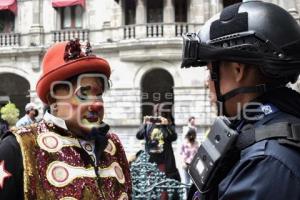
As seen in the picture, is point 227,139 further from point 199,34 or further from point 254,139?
point 199,34

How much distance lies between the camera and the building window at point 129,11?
2191cm

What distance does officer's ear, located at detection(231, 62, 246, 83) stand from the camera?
1729 millimetres

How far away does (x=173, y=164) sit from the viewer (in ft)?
25.2

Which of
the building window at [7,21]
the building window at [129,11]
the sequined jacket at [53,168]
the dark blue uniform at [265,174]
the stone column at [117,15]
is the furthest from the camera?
the building window at [7,21]

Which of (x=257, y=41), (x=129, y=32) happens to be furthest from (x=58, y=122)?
(x=129, y=32)

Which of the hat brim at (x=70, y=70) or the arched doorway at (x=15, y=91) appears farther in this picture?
the arched doorway at (x=15, y=91)

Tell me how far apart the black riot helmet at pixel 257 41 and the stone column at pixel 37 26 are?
21.5m

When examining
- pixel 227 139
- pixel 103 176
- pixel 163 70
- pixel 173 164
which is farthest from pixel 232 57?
pixel 163 70

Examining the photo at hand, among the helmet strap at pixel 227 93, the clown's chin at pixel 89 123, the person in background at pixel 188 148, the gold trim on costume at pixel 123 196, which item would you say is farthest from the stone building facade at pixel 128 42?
the helmet strap at pixel 227 93

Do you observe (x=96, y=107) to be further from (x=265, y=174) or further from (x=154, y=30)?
(x=154, y=30)

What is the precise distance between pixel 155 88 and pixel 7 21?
7.80m

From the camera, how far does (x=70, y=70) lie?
2648 millimetres

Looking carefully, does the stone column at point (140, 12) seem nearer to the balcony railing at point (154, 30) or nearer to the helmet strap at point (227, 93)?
the balcony railing at point (154, 30)

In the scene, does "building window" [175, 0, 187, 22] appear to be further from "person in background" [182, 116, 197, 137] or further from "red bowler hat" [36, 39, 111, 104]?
"red bowler hat" [36, 39, 111, 104]
